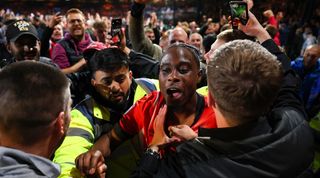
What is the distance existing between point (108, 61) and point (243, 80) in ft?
4.27

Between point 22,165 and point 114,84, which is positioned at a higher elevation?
point 22,165

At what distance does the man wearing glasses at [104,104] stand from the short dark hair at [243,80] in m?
0.85

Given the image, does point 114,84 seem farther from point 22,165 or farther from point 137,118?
point 22,165

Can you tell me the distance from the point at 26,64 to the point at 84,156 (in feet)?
1.98

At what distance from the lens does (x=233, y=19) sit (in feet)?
7.46

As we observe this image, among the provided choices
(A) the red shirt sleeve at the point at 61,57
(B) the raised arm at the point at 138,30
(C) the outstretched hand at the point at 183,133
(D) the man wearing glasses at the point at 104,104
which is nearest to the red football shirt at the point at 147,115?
(D) the man wearing glasses at the point at 104,104

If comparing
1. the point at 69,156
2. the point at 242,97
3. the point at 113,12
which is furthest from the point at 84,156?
the point at 113,12

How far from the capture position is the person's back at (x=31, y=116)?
4.12 feet

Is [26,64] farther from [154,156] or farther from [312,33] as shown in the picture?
[312,33]

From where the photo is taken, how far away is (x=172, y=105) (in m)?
2.03

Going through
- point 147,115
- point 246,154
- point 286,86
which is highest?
point 286,86

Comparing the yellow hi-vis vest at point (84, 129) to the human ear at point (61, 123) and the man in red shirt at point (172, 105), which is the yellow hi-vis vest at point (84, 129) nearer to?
the man in red shirt at point (172, 105)

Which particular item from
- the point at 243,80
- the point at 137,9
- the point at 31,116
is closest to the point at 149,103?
the point at 243,80

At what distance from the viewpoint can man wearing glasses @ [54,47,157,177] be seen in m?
2.08
